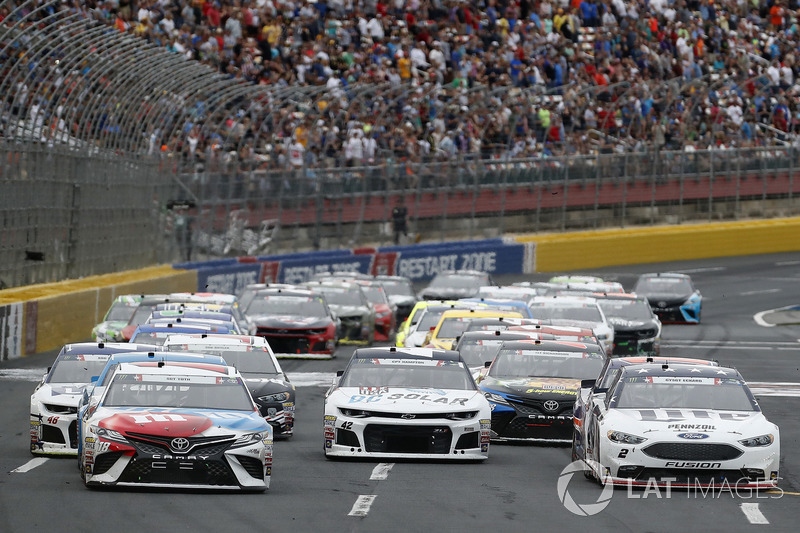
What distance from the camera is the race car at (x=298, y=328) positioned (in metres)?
27.7

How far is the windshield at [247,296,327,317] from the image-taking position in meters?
28.5

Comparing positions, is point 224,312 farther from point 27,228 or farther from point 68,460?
point 68,460

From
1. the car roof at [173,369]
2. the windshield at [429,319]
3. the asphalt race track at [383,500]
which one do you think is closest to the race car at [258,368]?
the asphalt race track at [383,500]

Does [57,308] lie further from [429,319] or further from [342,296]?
[429,319]

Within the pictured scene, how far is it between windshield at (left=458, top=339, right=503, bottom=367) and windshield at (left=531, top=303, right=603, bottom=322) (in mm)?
6744

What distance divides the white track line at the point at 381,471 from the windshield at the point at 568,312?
1240 cm

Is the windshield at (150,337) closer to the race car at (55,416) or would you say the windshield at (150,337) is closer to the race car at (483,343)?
the race car at (483,343)

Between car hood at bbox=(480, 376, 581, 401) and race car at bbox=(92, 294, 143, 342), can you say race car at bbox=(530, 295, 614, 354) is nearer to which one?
race car at bbox=(92, 294, 143, 342)

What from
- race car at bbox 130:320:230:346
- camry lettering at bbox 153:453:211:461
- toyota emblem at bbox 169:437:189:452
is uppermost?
race car at bbox 130:320:230:346

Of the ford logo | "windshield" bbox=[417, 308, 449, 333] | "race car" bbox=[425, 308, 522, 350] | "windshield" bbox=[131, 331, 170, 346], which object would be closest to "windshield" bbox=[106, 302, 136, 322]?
"windshield" bbox=[417, 308, 449, 333]

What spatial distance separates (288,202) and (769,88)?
15335 mm

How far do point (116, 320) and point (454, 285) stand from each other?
12026mm

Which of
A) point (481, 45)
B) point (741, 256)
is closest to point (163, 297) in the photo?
point (481, 45)

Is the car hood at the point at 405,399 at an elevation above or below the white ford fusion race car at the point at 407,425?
above
